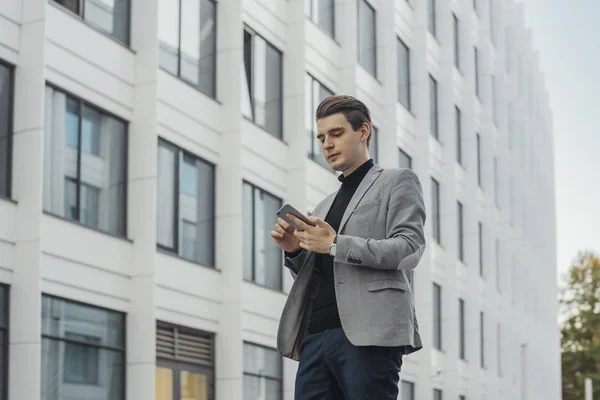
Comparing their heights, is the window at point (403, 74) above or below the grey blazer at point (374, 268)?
above

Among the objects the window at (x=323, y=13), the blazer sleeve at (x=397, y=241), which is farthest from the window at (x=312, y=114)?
the blazer sleeve at (x=397, y=241)

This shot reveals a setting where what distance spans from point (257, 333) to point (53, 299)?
7033 millimetres

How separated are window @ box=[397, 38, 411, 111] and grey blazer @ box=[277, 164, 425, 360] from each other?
3243 cm

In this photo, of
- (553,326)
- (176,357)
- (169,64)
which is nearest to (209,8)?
(169,64)

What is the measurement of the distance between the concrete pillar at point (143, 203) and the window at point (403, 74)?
16574mm

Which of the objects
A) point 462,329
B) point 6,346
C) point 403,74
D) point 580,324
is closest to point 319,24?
point 403,74

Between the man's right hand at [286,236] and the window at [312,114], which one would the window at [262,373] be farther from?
the man's right hand at [286,236]

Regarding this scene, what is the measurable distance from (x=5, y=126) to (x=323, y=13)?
1403cm

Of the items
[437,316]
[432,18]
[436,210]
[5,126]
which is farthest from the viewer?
[432,18]

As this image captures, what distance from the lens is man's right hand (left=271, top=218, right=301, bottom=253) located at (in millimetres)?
5312

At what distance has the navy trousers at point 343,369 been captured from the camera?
17.2 ft

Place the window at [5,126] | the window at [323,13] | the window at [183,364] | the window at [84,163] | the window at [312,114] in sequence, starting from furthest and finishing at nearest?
the window at [323,13]
the window at [312,114]
the window at [183,364]
the window at [84,163]
the window at [5,126]

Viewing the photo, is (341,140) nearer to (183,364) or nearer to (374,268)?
(374,268)

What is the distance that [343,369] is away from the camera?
17.4ft
